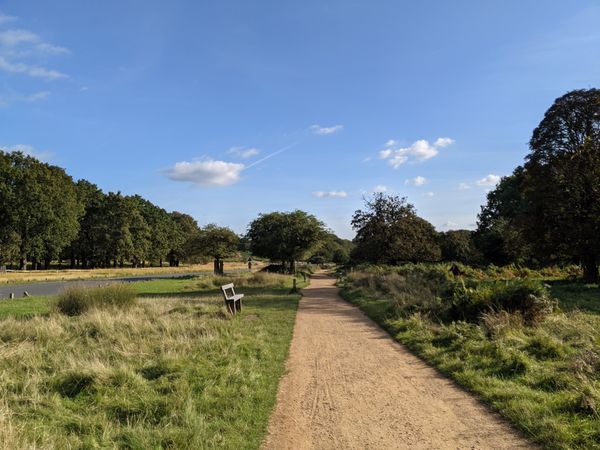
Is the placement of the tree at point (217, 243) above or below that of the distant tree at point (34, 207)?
below

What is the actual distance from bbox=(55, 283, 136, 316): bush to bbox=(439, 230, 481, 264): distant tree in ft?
137

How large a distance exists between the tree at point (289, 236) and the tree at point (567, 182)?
1887 centimetres

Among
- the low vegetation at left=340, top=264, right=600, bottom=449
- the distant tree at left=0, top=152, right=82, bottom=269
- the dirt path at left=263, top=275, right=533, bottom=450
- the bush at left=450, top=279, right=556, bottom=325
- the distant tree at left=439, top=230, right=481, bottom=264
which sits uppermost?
the distant tree at left=0, top=152, right=82, bottom=269

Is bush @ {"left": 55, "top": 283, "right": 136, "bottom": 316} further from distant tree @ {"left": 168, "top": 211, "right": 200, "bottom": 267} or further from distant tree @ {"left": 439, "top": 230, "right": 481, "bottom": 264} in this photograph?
distant tree @ {"left": 168, "top": 211, "right": 200, "bottom": 267}

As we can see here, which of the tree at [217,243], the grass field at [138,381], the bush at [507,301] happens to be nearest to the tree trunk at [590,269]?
the bush at [507,301]

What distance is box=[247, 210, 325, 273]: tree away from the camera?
40.3 m

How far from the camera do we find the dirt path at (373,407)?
463cm

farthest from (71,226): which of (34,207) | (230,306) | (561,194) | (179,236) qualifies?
(561,194)

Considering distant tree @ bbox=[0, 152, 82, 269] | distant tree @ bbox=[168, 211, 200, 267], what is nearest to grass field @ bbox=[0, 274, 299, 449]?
distant tree @ bbox=[0, 152, 82, 269]

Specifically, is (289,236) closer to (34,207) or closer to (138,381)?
(138,381)

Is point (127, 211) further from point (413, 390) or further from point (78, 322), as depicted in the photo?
point (413, 390)

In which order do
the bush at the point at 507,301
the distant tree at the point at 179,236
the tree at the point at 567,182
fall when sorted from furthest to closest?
1. the distant tree at the point at 179,236
2. the tree at the point at 567,182
3. the bush at the point at 507,301

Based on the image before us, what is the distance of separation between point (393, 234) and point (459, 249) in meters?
18.0

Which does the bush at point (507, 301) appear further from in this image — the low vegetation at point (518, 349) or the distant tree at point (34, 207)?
the distant tree at point (34, 207)
